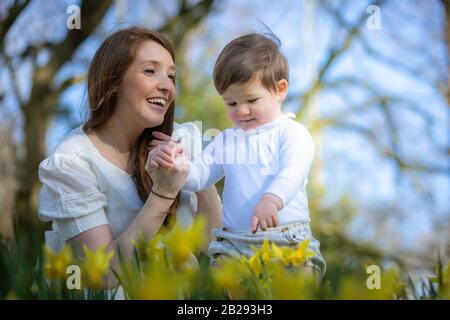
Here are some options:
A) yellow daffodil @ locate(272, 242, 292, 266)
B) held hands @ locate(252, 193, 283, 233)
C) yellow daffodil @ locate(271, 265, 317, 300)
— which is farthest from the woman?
yellow daffodil @ locate(271, 265, 317, 300)

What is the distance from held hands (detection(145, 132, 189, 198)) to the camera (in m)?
1.14

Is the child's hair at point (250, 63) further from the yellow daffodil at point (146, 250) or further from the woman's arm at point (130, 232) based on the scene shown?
the yellow daffodil at point (146, 250)

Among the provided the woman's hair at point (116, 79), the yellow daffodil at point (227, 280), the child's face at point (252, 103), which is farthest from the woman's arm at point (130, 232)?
the yellow daffodil at point (227, 280)

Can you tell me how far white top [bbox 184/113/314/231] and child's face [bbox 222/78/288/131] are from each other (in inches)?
0.7

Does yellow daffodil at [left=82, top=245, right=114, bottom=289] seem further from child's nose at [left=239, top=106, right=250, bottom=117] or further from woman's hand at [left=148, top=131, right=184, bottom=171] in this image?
child's nose at [left=239, top=106, right=250, bottom=117]

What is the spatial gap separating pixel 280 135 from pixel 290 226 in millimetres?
176

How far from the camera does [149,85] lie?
1255 mm

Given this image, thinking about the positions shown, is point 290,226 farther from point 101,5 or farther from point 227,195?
point 101,5

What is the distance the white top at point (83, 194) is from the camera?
1220mm

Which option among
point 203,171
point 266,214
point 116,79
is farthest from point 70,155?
point 266,214

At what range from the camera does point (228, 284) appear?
0.79 m

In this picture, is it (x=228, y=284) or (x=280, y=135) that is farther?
(x=280, y=135)

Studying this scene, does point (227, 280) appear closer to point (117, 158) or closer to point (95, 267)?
point (95, 267)
